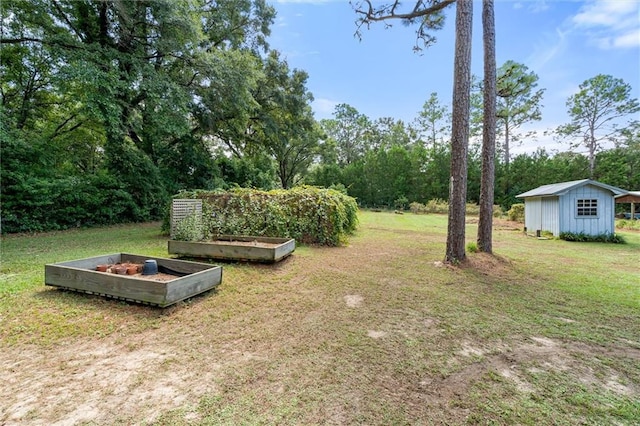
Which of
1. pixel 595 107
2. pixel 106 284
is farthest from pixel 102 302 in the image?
pixel 595 107

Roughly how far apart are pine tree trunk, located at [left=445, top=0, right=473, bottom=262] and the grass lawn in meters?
1.04

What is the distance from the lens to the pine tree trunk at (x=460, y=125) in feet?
16.7

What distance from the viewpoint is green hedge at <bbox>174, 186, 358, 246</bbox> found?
708cm

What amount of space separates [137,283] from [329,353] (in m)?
2.28

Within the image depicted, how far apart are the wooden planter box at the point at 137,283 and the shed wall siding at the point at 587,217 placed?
11.4m

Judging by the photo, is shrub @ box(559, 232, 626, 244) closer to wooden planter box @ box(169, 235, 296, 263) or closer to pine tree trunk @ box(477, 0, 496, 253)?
pine tree trunk @ box(477, 0, 496, 253)

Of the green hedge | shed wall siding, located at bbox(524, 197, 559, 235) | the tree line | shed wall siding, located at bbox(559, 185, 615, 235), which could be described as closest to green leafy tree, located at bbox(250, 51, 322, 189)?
the tree line

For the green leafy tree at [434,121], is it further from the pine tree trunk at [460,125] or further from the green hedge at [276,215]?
the pine tree trunk at [460,125]

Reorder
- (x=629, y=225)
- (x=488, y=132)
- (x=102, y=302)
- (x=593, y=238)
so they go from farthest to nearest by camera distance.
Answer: (x=629, y=225) → (x=593, y=238) → (x=488, y=132) → (x=102, y=302)

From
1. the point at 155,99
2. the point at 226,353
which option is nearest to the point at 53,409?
the point at 226,353

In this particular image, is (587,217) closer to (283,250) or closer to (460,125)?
(460,125)

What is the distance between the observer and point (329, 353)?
2.30 meters

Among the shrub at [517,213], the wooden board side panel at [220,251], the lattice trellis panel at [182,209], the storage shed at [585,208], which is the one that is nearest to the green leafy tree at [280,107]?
the lattice trellis panel at [182,209]

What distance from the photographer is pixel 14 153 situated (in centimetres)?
Result: 800
